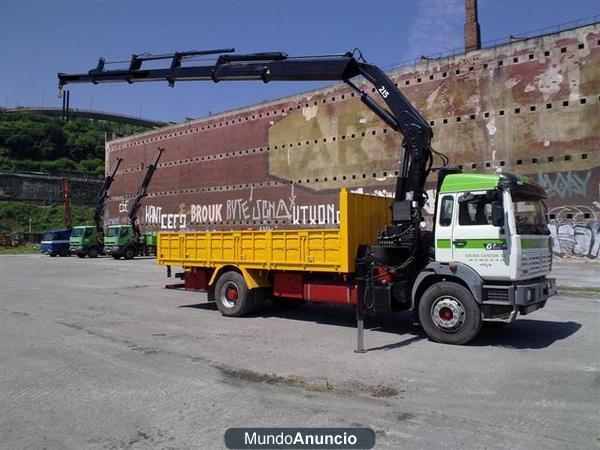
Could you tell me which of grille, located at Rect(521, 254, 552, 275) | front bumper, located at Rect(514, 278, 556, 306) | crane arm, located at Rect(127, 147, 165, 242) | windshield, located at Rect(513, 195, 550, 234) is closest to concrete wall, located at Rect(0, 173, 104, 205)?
crane arm, located at Rect(127, 147, 165, 242)

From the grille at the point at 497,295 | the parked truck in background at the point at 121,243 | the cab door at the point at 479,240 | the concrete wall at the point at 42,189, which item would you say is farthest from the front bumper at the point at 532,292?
the concrete wall at the point at 42,189

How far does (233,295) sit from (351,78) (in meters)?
6.16

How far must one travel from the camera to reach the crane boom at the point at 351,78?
10.4 m

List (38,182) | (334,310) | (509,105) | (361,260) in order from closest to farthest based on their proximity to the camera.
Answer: (361,260) < (334,310) < (509,105) < (38,182)

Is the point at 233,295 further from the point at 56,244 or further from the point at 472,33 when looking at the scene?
the point at 56,244

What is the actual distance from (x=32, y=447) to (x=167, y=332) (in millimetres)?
5484

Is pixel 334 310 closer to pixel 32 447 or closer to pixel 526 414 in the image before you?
pixel 526 414

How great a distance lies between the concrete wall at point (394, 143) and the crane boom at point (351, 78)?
1447 centimetres

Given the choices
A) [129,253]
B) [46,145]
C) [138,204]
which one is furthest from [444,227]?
[46,145]

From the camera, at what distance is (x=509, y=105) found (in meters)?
26.1

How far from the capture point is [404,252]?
10.2 metres

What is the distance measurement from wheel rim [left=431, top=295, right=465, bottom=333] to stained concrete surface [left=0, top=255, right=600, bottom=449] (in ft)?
1.22

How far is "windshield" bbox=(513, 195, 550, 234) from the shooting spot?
8.83 metres

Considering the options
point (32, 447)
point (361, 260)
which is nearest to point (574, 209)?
point (361, 260)
